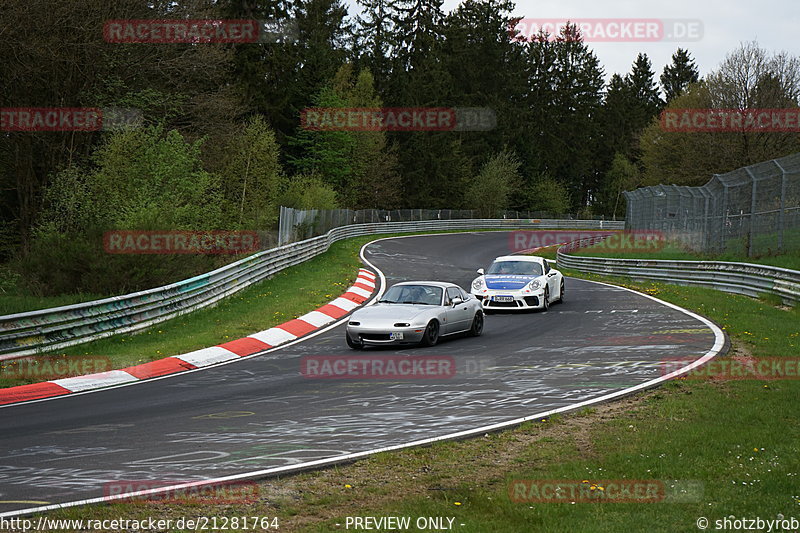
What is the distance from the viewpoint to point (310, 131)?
236 ft

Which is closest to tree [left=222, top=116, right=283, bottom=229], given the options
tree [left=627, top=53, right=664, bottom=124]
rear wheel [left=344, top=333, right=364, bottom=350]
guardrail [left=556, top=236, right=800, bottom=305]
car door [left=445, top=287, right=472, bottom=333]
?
guardrail [left=556, top=236, right=800, bottom=305]

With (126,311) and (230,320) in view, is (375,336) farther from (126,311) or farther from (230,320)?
(126,311)

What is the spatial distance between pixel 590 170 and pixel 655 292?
95.6 meters

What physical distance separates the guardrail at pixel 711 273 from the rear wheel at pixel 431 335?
900cm

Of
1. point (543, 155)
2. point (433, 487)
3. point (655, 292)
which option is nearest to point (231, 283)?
point (655, 292)

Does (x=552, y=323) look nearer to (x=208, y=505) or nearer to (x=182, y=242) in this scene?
(x=182, y=242)

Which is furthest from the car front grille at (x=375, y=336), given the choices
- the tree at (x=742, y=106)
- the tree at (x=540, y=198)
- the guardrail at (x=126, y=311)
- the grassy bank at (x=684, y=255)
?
the tree at (x=540, y=198)

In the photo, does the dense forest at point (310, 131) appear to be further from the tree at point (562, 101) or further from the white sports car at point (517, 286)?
the white sports car at point (517, 286)

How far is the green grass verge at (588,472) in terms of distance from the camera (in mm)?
5945

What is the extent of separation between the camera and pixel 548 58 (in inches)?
4348

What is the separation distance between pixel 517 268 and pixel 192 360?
10.9 meters

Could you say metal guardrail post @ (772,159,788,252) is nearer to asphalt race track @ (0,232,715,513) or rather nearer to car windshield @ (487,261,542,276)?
asphalt race track @ (0,232,715,513)

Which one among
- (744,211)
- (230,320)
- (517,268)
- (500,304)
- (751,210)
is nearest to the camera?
(230,320)

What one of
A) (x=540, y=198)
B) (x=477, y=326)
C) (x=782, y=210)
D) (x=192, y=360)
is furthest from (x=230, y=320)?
(x=540, y=198)
